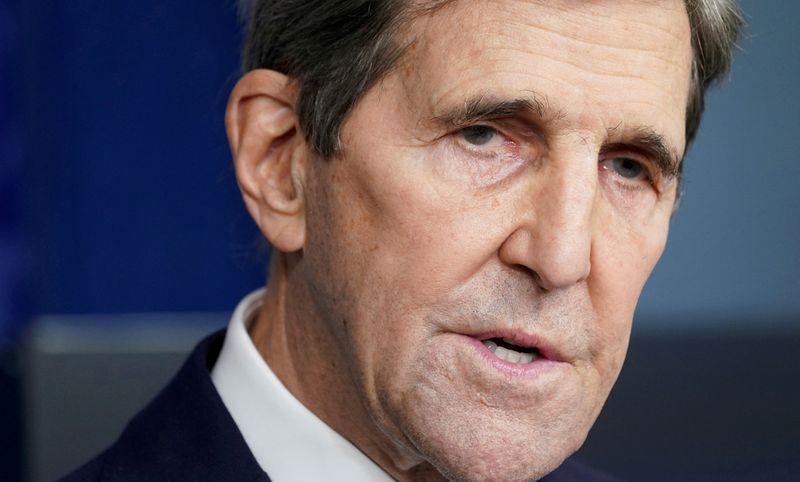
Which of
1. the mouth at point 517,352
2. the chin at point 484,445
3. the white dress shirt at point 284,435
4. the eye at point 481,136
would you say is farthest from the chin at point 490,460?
the eye at point 481,136

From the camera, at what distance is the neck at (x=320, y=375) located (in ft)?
6.54

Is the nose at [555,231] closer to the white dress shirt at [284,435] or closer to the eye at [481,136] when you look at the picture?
the eye at [481,136]

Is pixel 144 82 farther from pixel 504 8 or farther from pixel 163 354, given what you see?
pixel 504 8

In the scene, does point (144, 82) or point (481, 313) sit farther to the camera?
point (144, 82)

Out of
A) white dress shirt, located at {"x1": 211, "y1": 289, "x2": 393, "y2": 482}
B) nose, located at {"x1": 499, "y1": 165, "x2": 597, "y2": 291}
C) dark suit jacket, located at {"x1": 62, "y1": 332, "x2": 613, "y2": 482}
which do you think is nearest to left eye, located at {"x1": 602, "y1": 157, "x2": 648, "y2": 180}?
nose, located at {"x1": 499, "y1": 165, "x2": 597, "y2": 291}

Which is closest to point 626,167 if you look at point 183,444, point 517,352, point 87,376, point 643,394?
point 517,352

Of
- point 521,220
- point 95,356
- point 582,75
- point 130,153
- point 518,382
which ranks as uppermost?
point 582,75

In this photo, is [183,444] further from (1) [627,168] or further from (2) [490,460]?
(1) [627,168]

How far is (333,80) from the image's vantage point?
6.32 ft

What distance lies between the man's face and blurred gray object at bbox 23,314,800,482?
169 centimetres

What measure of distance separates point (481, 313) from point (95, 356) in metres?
1.95

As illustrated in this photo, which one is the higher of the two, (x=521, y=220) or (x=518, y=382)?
(x=521, y=220)

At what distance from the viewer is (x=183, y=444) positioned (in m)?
1.99

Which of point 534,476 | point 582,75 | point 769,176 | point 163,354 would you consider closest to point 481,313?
point 534,476
